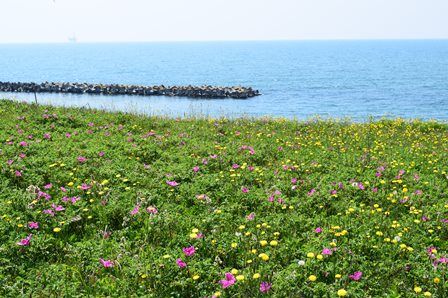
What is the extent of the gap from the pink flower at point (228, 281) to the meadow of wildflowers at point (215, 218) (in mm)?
15

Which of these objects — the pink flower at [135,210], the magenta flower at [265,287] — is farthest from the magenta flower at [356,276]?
the pink flower at [135,210]

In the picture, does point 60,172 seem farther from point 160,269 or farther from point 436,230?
point 436,230

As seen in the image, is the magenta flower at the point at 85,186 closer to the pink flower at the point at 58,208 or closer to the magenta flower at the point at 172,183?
the pink flower at the point at 58,208

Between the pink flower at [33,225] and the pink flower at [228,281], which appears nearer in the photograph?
the pink flower at [228,281]

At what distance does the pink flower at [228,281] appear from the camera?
5.16 meters

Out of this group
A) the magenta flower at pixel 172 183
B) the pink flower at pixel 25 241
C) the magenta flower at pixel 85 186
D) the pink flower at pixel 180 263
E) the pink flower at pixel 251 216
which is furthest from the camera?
the magenta flower at pixel 172 183

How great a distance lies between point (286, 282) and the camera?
5.20 m

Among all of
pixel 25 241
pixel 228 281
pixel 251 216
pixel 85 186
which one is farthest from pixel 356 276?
pixel 85 186

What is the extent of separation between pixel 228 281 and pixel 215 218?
6.50ft

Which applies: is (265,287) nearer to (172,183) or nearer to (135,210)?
(135,210)

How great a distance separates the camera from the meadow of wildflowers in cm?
537

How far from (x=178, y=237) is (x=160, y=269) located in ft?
3.15

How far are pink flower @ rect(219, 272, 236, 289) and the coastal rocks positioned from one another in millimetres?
51329

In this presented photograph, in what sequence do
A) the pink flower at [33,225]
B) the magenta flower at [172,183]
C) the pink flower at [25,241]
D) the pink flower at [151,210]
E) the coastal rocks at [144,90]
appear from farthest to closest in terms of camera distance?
the coastal rocks at [144,90], the magenta flower at [172,183], the pink flower at [151,210], the pink flower at [33,225], the pink flower at [25,241]
